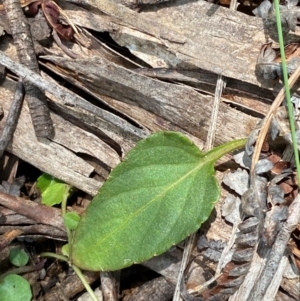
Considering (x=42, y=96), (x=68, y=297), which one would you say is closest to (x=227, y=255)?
(x=68, y=297)

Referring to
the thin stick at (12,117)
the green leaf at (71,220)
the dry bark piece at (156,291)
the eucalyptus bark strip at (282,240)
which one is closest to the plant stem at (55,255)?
the green leaf at (71,220)

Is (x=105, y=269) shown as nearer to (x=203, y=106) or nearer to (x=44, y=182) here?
(x=44, y=182)

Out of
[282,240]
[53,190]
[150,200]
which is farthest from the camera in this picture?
[53,190]

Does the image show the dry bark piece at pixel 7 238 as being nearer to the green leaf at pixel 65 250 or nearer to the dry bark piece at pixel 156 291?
the green leaf at pixel 65 250

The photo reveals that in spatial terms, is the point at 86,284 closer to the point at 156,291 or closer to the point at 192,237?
the point at 156,291

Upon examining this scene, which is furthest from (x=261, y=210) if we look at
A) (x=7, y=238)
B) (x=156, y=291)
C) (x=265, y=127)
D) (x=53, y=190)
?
(x=7, y=238)

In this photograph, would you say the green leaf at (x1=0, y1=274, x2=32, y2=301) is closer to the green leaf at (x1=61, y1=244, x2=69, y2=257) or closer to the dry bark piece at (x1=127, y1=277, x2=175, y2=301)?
the green leaf at (x1=61, y1=244, x2=69, y2=257)

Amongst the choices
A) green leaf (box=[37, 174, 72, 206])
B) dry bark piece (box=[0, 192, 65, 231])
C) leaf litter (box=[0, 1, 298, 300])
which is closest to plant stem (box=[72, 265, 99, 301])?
dry bark piece (box=[0, 192, 65, 231])
